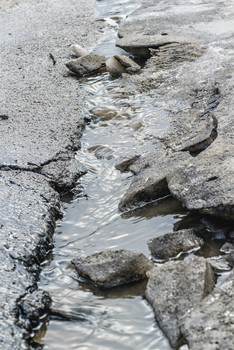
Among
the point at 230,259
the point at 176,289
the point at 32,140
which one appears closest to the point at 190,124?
the point at 32,140

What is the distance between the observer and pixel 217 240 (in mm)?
3166

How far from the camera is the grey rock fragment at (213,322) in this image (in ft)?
7.47

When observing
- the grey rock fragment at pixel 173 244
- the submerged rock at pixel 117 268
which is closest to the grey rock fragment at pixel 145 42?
the grey rock fragment at pixel 173 244

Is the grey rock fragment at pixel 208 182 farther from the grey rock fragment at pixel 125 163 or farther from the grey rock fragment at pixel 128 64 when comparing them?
the grey rock fragment at pixel 128 64

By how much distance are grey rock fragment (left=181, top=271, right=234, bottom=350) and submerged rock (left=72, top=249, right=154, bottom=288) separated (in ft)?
1.68

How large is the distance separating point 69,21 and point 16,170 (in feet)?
13.5

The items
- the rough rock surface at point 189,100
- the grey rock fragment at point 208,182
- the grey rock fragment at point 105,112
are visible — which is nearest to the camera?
the grey rock fragment at point 208,182

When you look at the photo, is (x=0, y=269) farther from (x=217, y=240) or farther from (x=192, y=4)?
(x=192, y=4)

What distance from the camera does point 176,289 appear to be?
267 cm

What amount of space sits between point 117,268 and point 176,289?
387mm

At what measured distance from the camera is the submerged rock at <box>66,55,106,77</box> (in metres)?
5.86

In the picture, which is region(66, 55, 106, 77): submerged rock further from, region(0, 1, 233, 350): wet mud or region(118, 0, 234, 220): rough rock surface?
region(118, 0, 234, 220): rough rock surface

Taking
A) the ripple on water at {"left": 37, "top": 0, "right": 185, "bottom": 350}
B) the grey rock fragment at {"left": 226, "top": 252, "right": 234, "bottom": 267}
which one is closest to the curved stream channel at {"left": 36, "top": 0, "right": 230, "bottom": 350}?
the ripple on water at {"left": 37, "top": 0, "right": 185, "bottom": 350}

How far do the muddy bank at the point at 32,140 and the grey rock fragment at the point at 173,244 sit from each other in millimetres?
631
